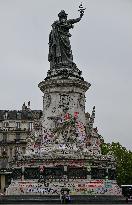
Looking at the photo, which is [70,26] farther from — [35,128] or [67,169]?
[67,169]

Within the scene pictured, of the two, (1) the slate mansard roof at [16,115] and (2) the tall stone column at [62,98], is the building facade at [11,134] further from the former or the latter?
(2) the tall stone column at [62,98]

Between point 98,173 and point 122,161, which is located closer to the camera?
point 98,173

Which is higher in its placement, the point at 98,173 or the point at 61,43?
the point at 61,43

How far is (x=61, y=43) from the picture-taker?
59.5 metres

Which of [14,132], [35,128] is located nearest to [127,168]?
[14,132]

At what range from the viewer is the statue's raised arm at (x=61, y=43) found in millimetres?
59438

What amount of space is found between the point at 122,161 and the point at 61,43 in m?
32.1

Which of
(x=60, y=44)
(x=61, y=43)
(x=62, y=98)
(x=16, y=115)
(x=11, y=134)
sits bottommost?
(x=62, y=98)

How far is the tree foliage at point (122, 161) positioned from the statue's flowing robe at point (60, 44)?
25.7 meters

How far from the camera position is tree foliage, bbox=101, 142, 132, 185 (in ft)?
271

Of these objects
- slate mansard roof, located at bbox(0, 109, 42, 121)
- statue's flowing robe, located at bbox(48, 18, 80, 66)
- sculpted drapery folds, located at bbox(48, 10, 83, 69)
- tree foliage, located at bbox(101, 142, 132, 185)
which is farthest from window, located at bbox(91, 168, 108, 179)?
slate mansard roof, located at bbox(0, 109, 42, 121)

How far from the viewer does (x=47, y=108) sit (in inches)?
2261

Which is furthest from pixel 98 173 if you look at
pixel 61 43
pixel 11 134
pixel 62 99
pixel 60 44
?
pixel 11 134

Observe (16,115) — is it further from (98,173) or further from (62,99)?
(98,173)
